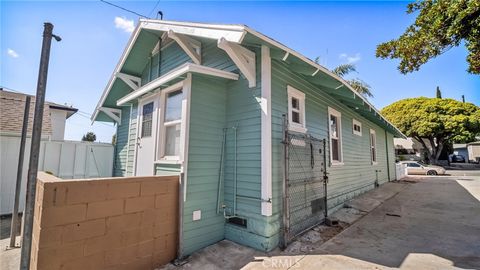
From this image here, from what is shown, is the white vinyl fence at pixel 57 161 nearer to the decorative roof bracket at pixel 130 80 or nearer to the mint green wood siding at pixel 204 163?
the decorative roof bracket at pixel 130 80

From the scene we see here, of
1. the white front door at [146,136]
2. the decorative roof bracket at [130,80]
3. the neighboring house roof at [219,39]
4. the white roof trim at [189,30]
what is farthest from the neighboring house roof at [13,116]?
the white front door at [146,136]

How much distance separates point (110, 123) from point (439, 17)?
11.0 meters

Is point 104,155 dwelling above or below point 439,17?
below

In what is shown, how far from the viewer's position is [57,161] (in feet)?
23.1

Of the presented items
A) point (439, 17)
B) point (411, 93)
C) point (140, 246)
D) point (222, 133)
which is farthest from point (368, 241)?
point (411, 93)

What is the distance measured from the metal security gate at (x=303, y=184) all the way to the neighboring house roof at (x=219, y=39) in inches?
59.3

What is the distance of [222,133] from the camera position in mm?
4562

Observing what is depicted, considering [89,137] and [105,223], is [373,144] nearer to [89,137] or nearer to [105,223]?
[105,223]

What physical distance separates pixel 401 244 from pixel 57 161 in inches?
369

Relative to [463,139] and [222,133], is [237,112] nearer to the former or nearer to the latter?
[222,133]

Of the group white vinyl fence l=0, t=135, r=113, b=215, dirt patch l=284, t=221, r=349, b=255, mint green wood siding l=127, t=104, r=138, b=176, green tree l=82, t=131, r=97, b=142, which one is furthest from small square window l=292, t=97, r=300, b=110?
green tree l=82, t=131, r=97, b=142

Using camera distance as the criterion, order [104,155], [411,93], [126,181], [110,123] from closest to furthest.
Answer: [126,181]
[104,155]
[110,123]
[411,93]

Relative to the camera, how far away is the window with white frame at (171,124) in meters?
4.48

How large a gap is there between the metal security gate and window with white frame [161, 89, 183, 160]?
2.15 m
